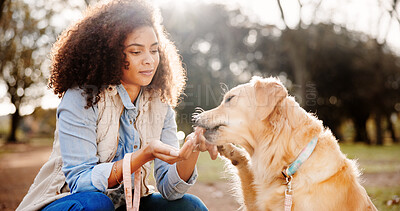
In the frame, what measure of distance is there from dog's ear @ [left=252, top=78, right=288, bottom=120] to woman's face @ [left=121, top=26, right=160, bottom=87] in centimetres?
94

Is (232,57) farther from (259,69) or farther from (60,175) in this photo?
(60,175)

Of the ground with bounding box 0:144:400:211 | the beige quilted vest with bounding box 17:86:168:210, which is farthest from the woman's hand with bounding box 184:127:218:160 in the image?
the ground with bounding box 0:144:400:211

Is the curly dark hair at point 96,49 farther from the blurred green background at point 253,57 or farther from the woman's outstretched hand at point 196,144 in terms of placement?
the blurred green background at point 253,57

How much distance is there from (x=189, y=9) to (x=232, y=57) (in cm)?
386

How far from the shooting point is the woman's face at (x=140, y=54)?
8.60 feet

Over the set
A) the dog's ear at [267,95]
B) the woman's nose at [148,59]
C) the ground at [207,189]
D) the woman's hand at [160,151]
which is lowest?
the ground at [207,189]

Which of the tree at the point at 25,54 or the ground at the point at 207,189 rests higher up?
the tree at the point at 25,54

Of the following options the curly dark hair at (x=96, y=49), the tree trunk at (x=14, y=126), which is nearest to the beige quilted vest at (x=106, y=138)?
the curly dark hair at (x=96, y=49)

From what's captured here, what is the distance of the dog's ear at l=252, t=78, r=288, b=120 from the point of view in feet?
9.09

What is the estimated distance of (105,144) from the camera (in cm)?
255

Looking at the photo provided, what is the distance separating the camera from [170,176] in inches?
106

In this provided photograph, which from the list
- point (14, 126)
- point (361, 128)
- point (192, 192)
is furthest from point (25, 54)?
point (361, 128)

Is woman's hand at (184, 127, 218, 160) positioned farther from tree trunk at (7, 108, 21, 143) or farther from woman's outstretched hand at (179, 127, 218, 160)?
tree trunk at (7, 108, 21, 143)

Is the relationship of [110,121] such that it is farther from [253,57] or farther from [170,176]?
[253,57]
